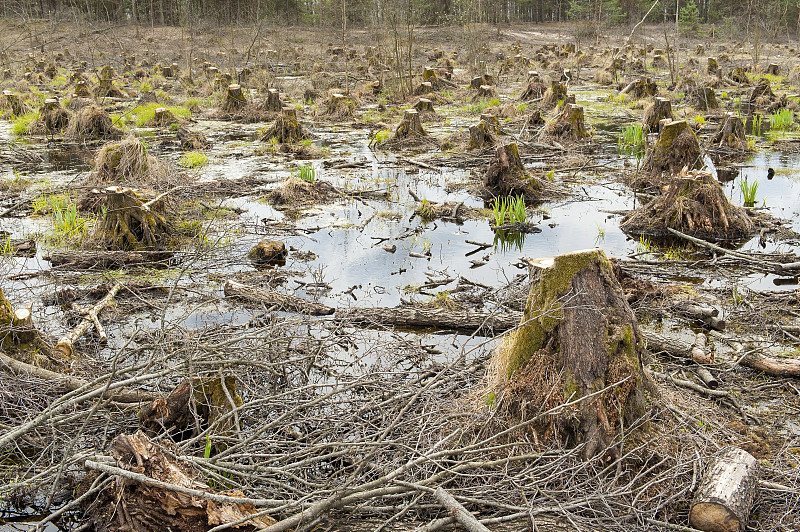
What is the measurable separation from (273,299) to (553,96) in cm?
1487

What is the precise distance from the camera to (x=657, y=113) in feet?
49.1

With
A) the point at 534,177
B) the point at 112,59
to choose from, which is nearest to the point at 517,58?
the point at 112,59

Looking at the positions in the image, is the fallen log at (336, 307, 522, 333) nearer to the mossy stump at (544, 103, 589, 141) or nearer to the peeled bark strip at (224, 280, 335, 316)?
the peeled bark strip at (224, 280, 335, 316)

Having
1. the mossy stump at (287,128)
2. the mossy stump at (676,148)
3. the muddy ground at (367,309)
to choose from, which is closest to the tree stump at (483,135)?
the muddy ground at (367,309)

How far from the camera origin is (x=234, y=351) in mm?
4578

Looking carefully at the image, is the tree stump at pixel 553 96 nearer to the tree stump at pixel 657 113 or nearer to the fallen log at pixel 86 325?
the tree stump at pixel 657 113

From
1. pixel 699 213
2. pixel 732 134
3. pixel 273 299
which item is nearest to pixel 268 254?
pixel 273 299

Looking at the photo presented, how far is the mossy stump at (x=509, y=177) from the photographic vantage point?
10.6 meters

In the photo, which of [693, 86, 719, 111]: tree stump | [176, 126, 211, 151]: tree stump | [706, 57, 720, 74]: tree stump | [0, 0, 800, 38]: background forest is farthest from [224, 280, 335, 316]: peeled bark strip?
[0, 0, 800, 38]: background forest

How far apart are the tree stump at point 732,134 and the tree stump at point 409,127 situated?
6.16 metres

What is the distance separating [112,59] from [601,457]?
112 ft

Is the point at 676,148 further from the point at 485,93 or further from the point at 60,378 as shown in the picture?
the point at 485,93

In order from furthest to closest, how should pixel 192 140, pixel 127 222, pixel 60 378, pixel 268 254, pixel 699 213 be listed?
1. pixel 192 140
2. pixel 699 213
3. pixel 127 222
4. pixel 268 254
5. pixel 60 378

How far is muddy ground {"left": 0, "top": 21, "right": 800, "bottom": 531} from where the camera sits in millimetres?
3545
